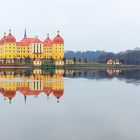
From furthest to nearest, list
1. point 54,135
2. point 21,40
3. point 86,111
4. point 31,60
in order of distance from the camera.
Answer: point 21,40 < point 31,60 < point 86,111 < point 54,135

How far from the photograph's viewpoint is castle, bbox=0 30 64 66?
5519 centimetres

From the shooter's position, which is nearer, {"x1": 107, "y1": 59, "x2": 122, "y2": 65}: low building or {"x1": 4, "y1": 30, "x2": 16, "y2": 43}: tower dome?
{"x1": 4, "y1": 30, "x2": 16, "y2": 43}: tower dome

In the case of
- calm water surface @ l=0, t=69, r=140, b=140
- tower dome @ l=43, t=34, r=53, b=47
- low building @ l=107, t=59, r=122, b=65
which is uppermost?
tower dome @ l=43, t=34, r=53, b=47

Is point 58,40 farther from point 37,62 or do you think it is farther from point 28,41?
point 37,62

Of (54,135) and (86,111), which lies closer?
(54,135)

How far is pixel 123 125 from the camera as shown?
10141mm

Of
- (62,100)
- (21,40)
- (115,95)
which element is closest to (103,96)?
(115,95)

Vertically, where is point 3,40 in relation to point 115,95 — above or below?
above

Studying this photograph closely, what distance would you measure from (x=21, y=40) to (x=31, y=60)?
16.7 feet

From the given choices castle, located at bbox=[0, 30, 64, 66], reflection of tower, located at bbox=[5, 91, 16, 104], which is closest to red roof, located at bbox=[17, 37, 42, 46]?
castle, located at bbox=[0, 30, 64, 66]

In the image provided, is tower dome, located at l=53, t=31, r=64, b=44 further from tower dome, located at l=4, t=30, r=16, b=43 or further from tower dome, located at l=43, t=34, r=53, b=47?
tower dome, located at l=4, t=30, r=16, b=43

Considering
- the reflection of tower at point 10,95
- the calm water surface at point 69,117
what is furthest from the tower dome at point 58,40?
the calm water surface at point 69,117

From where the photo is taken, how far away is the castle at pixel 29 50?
2173 inches

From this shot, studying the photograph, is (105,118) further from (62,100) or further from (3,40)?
(3,40)
